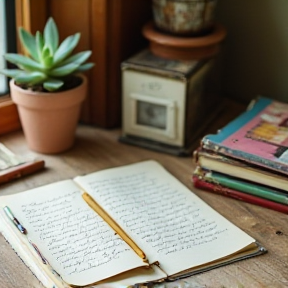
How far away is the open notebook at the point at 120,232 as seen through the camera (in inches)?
37.4

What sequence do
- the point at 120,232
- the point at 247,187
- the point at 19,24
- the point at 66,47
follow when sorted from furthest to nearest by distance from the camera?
the point at 19,24, the point at 66,47, the point at 247,187, the point at 120,232

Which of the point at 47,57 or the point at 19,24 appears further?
the point at 19,24

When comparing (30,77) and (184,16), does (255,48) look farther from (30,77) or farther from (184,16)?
(30,77)

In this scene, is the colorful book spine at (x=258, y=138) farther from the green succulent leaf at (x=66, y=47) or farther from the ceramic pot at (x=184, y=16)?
the green succulent leaf at (x=66, y=47)

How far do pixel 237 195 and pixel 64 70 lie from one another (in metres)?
0.38

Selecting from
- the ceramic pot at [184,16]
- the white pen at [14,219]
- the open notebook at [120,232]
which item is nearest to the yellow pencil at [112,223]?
the open notebook at [120,232]

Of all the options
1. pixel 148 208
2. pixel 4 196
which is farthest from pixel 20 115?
pixel 148 208

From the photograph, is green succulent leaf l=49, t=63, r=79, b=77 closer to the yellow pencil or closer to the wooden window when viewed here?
the wooden window

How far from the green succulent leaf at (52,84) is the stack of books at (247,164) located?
0.27 m

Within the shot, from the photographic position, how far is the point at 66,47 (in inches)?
48.7

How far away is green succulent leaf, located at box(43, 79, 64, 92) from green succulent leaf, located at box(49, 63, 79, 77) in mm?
15

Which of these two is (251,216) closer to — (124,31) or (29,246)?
(29,246)

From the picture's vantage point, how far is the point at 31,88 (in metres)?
1.24

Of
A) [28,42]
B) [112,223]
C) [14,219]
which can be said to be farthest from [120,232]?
[28,42]
